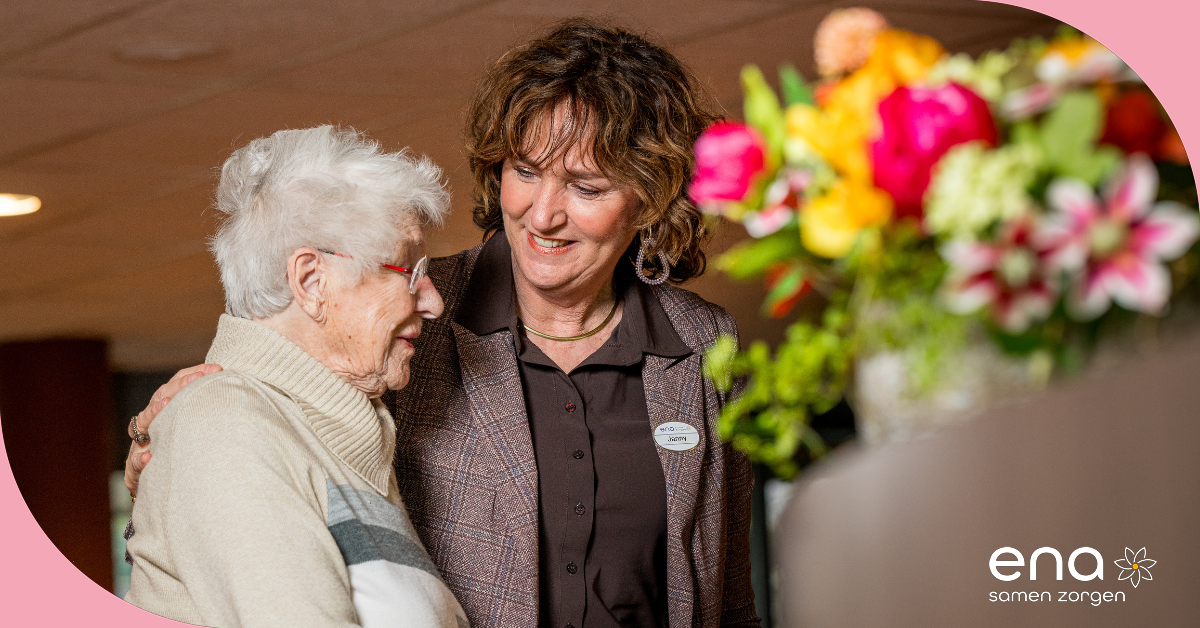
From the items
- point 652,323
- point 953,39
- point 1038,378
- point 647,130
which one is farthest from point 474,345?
point 1038,378

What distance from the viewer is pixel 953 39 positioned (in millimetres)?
934

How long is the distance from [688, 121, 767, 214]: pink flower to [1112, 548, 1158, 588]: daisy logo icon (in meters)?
0.39

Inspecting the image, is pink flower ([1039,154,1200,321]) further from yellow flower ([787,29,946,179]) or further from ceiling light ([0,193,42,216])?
ceiling light ([0,193,42,216])

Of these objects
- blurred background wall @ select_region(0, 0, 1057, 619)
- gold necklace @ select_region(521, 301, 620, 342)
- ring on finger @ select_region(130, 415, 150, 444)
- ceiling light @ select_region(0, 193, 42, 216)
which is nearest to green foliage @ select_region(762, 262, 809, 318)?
blurred background wall @ select_region(0, 0, 1057, 619)

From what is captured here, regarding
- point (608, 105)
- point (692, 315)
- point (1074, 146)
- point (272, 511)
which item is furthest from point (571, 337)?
point (1074, 146)

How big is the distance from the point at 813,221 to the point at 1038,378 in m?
0.18

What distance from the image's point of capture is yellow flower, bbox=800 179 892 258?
684 millimetres

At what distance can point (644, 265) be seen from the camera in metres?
1.53

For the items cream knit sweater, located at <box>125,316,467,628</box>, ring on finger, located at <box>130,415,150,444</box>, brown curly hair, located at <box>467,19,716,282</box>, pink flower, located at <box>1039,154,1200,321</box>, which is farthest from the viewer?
brown curly hair, located at <box>467,19,716,282</box>

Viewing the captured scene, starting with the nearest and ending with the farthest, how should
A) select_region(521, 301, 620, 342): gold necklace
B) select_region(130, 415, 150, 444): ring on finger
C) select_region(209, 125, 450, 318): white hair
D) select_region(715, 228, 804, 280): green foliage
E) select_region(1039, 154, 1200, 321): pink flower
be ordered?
1. select_region(1039, 154, 1200, 321): pink flower
2. select_region(715, 228, 804, 280): green foliage
3. select_region(209, 125, 450, 318): white hair
4. select_region(130, 415, 150, 444): ring on finger
5. select_region(521, 301, 620, 342): gold necklace

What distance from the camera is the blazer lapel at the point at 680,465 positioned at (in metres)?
1.37

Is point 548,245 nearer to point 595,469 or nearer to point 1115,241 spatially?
point 595,469

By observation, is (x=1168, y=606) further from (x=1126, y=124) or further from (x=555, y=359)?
(x=555, y=359)

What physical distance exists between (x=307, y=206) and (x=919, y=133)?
68 cm
